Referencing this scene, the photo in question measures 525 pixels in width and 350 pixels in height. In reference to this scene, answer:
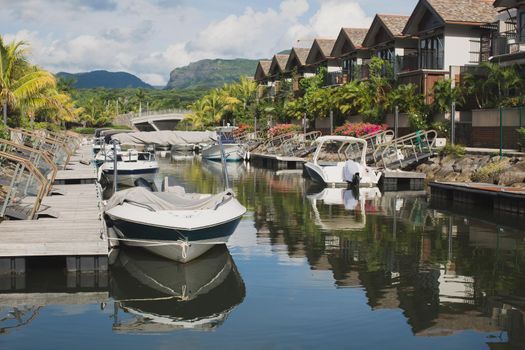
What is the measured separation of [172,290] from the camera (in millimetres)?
13469

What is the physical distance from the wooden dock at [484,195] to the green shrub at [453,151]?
6.41 meters

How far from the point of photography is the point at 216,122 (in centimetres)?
9712

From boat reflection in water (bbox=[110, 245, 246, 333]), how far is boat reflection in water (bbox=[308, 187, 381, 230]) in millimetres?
6194

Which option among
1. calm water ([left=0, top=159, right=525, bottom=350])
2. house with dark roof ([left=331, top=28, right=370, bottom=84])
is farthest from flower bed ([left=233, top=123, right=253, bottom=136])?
calm water ([left=0, top=159, right=525, bottom=350])

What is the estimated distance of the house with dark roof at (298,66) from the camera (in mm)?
73812

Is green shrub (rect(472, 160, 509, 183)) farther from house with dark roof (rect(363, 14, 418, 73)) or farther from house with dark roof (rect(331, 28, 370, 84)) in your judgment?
house with dark roof (rect(331, 28, 370, 84))

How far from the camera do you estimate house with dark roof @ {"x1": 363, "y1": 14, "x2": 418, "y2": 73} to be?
2028 inches

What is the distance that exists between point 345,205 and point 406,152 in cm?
1352

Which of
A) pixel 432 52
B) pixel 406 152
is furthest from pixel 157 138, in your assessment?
pixel 432 52

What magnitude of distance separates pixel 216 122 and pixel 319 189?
2503 inches

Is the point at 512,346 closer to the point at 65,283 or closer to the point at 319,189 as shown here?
the point at 65,283

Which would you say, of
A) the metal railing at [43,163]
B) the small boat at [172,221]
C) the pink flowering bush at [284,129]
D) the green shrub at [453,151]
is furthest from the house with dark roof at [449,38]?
the small boat at [172,221]

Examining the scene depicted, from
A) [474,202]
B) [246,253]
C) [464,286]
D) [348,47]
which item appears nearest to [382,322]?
[464,286]

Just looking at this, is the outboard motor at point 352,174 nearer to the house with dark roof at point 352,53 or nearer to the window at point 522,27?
the window at point 522,27
